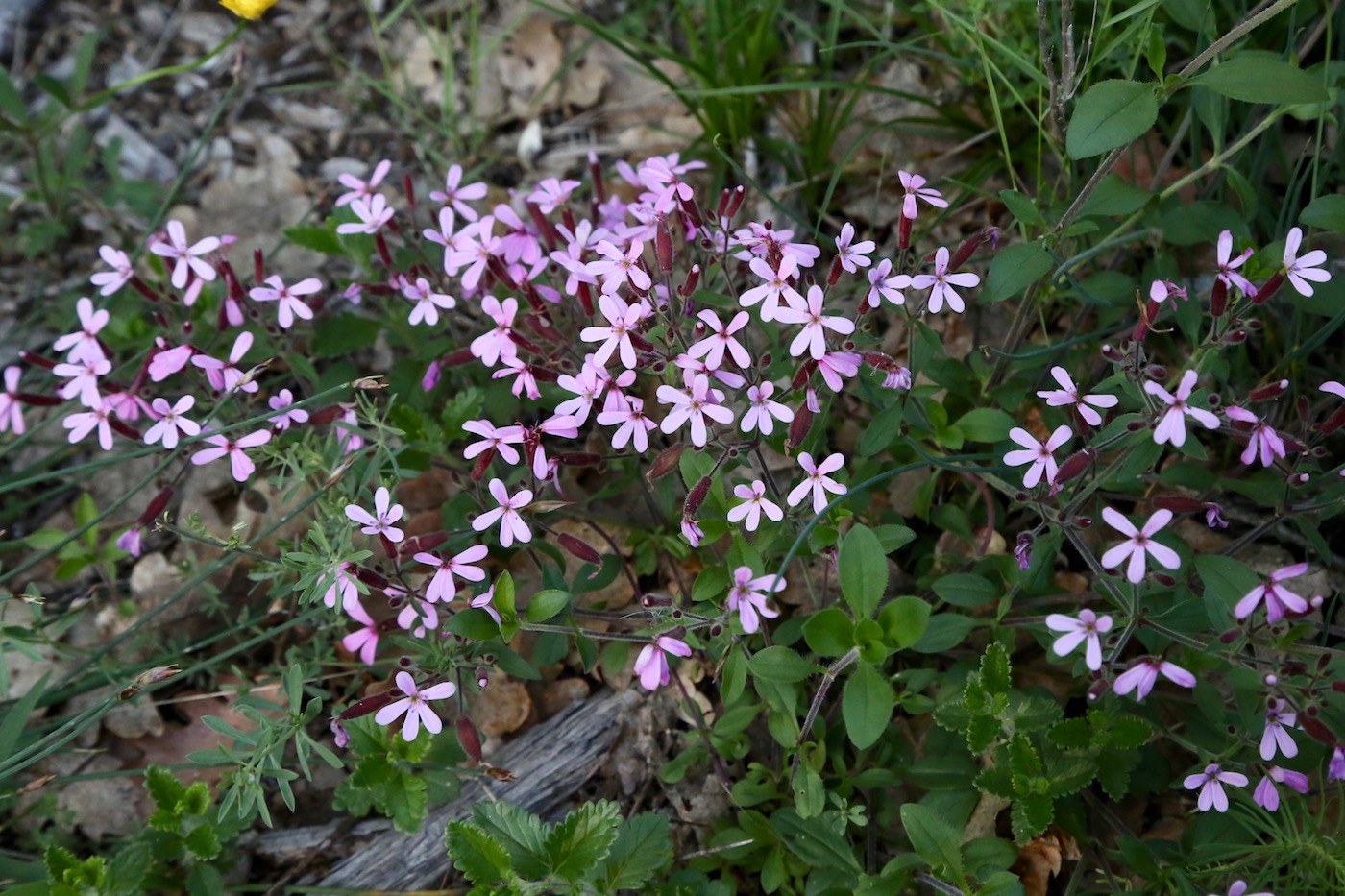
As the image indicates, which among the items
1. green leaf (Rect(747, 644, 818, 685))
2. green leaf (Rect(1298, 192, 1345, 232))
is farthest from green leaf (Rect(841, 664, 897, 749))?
green leaf (Rect(1298, 192, 1345, 232))

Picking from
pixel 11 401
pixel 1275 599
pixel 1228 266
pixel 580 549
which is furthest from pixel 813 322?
pixel 11 401

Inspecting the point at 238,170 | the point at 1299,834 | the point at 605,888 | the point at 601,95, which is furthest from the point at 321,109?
the point at 1299,834

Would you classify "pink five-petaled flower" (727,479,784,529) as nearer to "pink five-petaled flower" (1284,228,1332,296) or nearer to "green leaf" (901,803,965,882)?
"green leaf" (901,803,965,882)

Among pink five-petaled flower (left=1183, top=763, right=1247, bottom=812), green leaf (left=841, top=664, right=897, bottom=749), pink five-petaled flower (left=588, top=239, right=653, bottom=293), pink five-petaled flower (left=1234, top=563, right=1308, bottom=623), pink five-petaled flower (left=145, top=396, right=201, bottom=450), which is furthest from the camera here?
pink five-petaled flower (left=145, top=396, right=201, bottom=450)

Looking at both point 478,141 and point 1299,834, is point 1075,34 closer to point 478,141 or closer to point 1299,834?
point 478,141

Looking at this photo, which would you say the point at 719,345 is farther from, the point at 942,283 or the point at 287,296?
the point at 287,296
